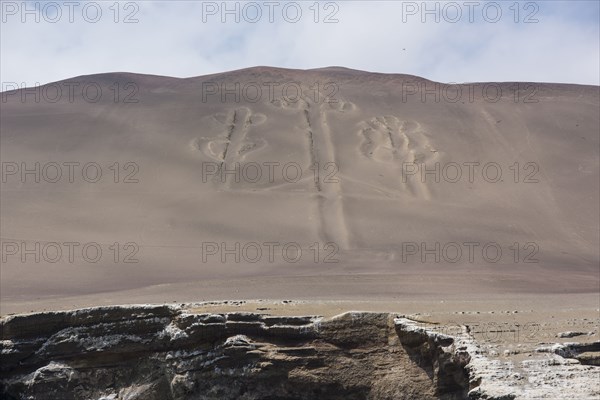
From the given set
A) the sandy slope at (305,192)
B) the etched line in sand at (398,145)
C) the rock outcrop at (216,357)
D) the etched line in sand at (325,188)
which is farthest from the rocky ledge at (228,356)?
the etched line in sand at (398,145)

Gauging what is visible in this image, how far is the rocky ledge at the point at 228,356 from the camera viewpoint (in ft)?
39.9

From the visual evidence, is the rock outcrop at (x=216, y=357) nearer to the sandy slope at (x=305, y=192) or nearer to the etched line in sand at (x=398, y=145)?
the sandy slope at (x=305, y=192)

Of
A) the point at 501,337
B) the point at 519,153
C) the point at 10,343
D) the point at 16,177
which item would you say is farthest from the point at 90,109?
the point at 501,337

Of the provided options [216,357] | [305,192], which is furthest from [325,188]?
[216,357]

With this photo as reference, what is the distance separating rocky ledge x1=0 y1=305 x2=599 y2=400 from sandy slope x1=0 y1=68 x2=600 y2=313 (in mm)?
10837

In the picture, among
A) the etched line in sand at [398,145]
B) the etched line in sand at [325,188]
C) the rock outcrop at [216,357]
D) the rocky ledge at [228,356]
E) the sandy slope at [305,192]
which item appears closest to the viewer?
the rocky ledge at [228,356]

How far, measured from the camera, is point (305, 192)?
39.0 metres

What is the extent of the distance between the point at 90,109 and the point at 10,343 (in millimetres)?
35097

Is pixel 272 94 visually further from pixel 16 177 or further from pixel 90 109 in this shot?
pixel 16 177

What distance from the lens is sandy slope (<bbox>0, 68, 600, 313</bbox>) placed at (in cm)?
3058

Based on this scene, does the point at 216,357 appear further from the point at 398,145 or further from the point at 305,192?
the point at 398,145

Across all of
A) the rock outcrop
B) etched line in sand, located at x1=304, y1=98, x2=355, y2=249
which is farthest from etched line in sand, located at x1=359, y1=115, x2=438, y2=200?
the rock outcrop

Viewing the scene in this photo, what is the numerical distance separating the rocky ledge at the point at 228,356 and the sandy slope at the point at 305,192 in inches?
427

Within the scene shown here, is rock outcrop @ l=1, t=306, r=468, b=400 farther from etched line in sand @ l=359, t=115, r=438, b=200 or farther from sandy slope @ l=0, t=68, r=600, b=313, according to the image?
etched line in sand @ l=359, t=115, r=438, b=200
